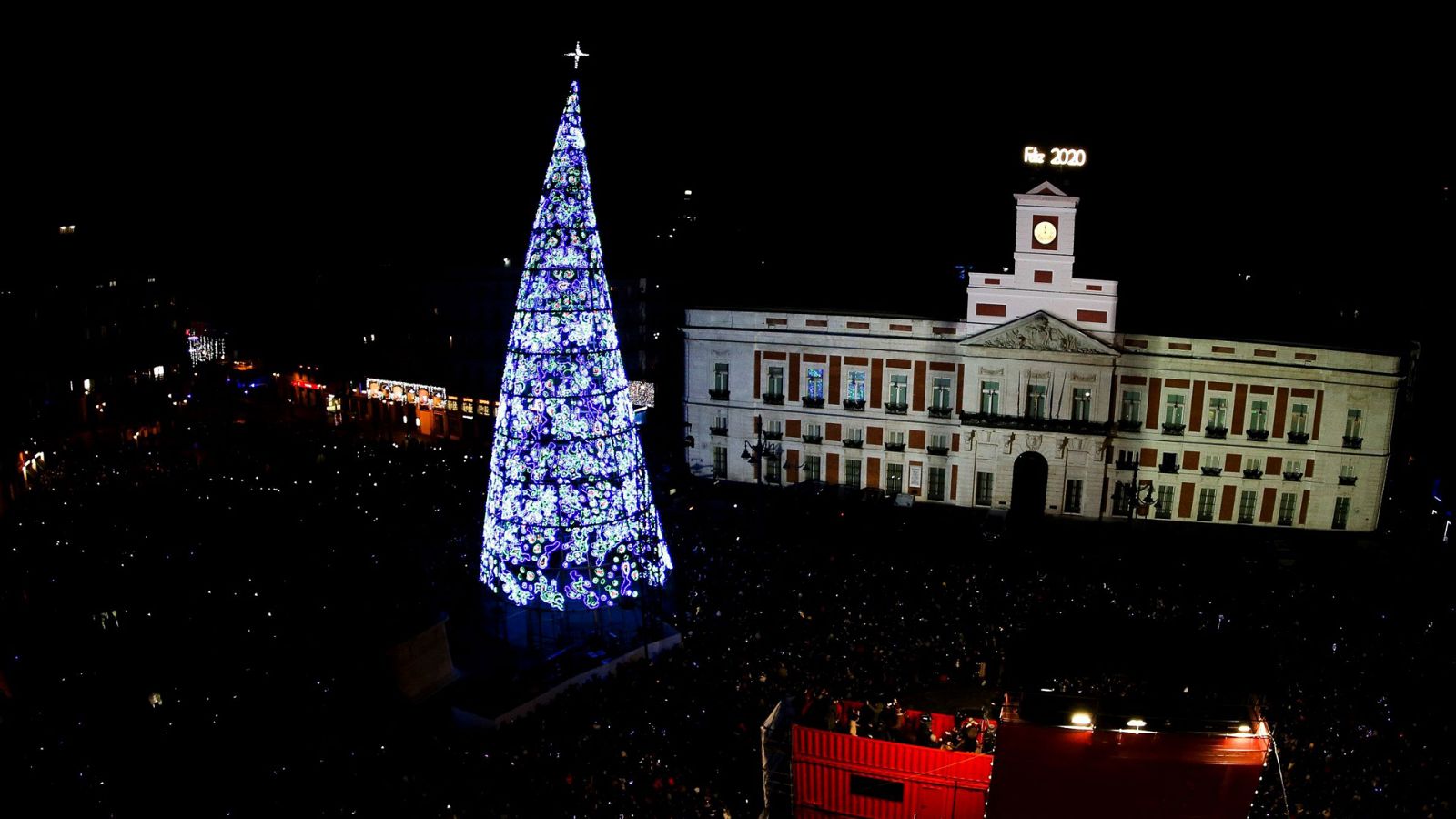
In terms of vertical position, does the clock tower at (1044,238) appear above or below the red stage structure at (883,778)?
above

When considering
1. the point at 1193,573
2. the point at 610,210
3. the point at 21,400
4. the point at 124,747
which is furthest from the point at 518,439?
the point at 610,210

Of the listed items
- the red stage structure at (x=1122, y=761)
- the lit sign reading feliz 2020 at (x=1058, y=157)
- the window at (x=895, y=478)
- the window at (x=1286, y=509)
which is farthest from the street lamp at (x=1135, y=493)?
the red stage structure at (x=1122, y=761)

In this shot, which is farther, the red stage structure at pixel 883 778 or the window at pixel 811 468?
the window at pixel 811 468

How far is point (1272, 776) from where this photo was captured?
1820 centimetres

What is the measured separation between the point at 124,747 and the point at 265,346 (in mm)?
55839

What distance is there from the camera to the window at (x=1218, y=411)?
131ft

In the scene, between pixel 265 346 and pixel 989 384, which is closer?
pixel 989 384

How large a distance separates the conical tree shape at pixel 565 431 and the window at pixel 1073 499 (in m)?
22.7

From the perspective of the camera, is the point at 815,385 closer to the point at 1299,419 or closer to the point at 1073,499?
the point at 1073,499

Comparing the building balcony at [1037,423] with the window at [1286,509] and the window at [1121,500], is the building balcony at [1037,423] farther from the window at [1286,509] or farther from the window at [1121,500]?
the window at [1286,509]

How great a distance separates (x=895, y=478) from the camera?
44.1m

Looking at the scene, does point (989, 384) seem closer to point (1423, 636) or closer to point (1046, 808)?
point (1423, 636)

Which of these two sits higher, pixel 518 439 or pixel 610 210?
pixel 610 210

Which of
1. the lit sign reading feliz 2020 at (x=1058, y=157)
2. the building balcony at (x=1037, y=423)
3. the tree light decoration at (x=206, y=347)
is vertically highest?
the lit sign reading feliz 2020 at (x=1058, y=157)
